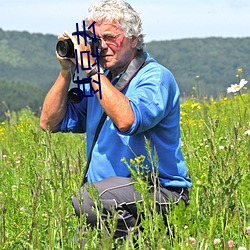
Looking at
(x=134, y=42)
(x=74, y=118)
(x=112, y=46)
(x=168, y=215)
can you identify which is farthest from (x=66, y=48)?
(x=168, y=215)

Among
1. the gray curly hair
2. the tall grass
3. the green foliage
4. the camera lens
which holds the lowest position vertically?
the green foliage

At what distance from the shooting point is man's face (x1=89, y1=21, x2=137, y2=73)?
3.55 meters

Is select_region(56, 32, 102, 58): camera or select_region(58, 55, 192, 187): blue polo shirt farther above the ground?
select_region(56, 32, 102, 58): camera

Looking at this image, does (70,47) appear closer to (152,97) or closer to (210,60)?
(152,97)

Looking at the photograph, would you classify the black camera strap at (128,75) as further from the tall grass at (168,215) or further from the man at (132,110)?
the tall grass at (168,215)

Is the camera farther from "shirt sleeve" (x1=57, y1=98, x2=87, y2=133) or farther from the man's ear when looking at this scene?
"shirt sleeve" (x1=57, y1=98, x2=87, y2=133)

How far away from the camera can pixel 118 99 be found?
3.22m

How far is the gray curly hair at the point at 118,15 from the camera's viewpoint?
3.57 metres

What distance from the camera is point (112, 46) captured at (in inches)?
140

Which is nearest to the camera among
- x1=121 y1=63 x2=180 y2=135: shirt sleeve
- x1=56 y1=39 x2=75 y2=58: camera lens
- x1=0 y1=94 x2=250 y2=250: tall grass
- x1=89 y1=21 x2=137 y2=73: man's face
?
x1=0 y1=94 x2=250 y2=250: tall grass

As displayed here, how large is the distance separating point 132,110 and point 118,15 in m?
0.60

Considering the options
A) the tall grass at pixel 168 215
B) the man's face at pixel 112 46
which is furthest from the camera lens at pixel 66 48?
the tall grass at pixel 168 215

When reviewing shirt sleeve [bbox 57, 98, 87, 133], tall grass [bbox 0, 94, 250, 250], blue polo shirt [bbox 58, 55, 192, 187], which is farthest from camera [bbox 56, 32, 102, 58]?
shirt sleeve [bbox 57, 98, 87, 133]

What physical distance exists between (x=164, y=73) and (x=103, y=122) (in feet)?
1.31
